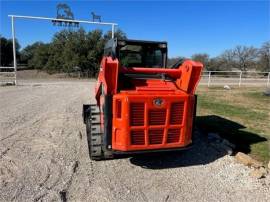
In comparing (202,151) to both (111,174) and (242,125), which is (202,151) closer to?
(111,174)

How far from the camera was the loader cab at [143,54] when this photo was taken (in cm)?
595

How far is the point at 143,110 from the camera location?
181 inches

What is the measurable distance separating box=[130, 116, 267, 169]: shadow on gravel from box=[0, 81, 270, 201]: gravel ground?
0.02 m

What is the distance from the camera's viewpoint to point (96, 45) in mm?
31578

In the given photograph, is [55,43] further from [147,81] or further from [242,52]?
[242,52]

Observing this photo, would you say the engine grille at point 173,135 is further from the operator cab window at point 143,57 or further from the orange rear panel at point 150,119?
the operator cab window at point 143,57

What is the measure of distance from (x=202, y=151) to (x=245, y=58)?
55.9 m

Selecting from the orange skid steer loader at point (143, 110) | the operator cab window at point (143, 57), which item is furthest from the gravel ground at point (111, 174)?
the operator cab window at point (143, 57)

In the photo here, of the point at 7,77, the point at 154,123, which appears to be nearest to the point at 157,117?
the point at 154,123

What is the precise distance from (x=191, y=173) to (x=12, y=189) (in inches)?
110

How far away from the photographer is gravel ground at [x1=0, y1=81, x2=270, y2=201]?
4.17m

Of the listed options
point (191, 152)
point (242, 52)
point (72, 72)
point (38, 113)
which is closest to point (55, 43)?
point (72, 72)

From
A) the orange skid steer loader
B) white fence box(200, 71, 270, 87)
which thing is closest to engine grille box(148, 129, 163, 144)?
the orange skid steer loader

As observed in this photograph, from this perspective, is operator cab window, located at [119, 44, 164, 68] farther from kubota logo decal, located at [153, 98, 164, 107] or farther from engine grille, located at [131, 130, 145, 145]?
engine grille, located at [131, 130, 145, 145]
